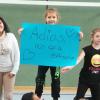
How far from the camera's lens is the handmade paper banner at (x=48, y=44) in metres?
3.04

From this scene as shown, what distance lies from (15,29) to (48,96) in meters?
0.92

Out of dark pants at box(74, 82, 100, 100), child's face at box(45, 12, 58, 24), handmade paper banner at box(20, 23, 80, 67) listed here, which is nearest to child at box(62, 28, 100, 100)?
dark pants at box(74, 82, 100, 100)

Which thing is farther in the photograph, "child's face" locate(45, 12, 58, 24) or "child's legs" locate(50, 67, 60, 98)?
"child's legs" locate(50, 67, 60, 98)

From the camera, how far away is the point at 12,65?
302 centimetres

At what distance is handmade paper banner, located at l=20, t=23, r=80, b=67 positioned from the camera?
120 inches

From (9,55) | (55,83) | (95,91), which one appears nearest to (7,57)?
(9,55)

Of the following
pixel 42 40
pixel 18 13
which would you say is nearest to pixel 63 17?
pixel 18 13

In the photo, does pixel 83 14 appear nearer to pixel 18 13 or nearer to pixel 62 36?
pixel 18 13

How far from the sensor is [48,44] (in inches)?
121

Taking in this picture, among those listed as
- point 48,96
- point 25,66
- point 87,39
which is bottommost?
point 48,96

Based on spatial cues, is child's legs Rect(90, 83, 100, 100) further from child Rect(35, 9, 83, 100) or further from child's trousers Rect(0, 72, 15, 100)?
child's trousers Rect(0, 72, 15, 100)

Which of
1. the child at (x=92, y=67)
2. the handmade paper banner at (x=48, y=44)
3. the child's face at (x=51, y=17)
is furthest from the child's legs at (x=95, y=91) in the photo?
the child's face at (x=51, y=17)

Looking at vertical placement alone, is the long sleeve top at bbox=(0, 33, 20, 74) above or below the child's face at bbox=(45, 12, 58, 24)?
below

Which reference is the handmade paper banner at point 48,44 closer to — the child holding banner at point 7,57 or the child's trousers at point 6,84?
the child holding banner at point 7,57
